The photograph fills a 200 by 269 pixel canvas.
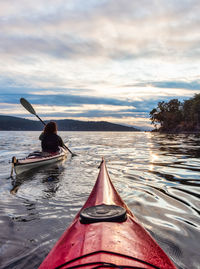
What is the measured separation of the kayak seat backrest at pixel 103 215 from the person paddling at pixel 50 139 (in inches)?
281

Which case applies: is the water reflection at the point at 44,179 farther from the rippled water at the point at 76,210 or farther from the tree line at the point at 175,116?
the tree line at the point at 175,116

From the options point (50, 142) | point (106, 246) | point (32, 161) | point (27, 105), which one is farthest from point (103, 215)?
point (27, 105)

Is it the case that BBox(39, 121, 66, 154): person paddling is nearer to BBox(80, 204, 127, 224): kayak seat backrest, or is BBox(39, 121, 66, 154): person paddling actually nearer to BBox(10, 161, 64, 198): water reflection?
BBox(10, 161, 64, 198): water reflection

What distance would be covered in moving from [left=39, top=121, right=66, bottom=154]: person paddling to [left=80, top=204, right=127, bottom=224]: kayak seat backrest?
7.14 meters

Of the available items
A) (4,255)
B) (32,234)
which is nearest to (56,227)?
(32,234)

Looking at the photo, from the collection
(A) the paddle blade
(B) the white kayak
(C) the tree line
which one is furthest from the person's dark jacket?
(C) the tree line

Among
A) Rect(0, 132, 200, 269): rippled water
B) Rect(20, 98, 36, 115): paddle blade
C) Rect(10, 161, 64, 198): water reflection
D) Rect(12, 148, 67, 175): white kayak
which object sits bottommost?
Rect(10, 161, 64, 198): water reflection

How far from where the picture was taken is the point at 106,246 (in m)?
1.44

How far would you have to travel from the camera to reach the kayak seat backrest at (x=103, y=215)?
1.88 metres

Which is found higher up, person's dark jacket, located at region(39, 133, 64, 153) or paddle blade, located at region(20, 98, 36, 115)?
paddle blade, located at region(20, 98, 36, 115)

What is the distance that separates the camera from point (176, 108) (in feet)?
289

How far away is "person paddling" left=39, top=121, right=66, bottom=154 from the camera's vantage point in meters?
8.87

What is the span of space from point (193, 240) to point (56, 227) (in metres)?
2.05

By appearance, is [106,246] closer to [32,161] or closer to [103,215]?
[103,215]
